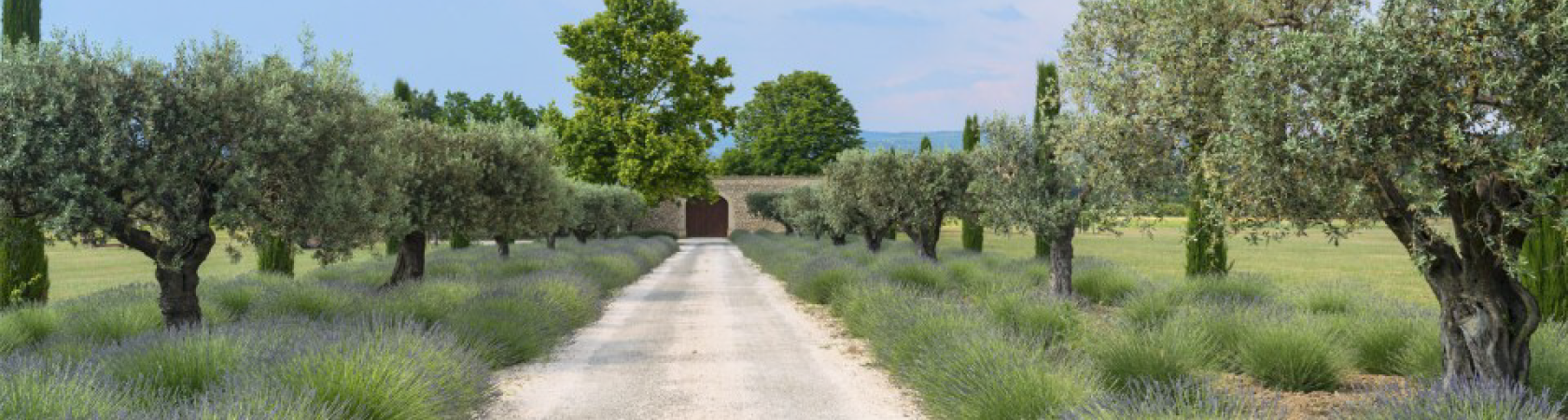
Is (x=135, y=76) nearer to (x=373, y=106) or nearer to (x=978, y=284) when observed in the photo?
(x=373, y=106)

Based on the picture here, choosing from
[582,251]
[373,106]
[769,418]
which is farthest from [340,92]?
[582,251]

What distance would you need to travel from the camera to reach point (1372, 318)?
9.22 m

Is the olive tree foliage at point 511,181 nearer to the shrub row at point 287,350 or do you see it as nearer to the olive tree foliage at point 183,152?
the shrub row at point 287,350

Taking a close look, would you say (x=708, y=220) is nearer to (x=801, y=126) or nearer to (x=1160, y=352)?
(x=801, y=126)

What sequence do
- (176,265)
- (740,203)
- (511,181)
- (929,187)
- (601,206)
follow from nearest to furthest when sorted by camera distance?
(176,265), (511,181), (929,187), (601,206), (740,203)

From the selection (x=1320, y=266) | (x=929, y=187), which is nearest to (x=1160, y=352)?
(x=929, y=187)

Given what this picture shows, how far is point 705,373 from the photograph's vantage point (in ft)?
28.3

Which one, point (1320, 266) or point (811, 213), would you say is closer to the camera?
point (1320, 266)

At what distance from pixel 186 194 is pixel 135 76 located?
1.26 metres

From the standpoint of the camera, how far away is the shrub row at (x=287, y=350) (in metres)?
5.02

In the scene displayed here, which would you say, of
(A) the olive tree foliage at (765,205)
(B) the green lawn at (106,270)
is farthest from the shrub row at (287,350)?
(A) the olive tree foliage at (765,205)

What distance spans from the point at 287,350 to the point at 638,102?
3259cm

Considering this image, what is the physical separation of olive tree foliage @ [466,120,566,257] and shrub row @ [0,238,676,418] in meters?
1.73

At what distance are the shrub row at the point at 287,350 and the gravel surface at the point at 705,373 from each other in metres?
0.49
